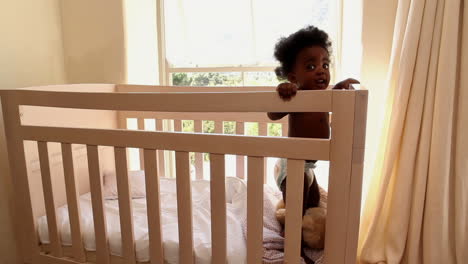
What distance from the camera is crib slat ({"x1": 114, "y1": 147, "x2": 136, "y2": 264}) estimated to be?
919 millimetres

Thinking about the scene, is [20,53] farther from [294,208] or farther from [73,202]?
[294,208]

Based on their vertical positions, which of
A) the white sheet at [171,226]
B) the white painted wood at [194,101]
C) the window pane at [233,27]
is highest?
the window pane at [233,27]

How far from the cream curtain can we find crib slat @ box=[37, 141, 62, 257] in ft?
3.86

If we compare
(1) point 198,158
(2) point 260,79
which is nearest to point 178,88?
(1) point 198,158

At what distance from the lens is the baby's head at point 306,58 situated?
0.98 m

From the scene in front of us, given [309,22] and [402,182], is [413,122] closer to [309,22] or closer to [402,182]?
[402,182]

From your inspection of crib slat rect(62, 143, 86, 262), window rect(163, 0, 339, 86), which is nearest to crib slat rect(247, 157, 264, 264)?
crib slat rect(62, 143, 86, 262)

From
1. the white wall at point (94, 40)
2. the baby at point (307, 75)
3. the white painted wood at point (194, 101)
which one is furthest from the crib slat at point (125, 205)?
the white wall at point (94, 40)

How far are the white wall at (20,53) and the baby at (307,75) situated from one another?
1253mm

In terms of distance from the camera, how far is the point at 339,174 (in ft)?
2.41

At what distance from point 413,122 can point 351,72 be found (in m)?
0.53

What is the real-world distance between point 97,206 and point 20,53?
98 cm

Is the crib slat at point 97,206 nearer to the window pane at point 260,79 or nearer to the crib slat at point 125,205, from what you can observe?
the crib slat at point 125,205

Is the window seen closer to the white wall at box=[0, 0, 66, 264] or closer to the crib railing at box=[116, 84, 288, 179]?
the crib railing at box=[116, 84, 288, 179]
